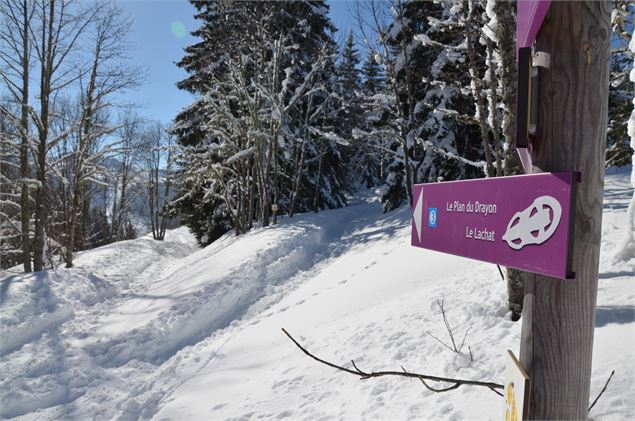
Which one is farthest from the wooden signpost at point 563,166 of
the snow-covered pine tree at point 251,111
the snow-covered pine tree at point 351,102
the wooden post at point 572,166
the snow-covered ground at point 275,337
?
the snow-covered pine tree at point 351,102

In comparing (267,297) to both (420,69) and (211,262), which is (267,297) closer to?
(211,262)

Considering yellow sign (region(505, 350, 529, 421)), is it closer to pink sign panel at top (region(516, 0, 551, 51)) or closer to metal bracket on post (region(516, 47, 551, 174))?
metal bracket on post (region(516, 47, 551, 174))

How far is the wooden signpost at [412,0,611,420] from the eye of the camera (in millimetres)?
899

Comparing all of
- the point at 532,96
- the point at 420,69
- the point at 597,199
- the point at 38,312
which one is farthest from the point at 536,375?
the point at 420,69

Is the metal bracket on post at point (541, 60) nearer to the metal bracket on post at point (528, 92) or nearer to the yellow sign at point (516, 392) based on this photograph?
the metal bracket on post at point (528, 92)

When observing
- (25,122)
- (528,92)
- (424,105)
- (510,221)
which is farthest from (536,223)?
(424,105)

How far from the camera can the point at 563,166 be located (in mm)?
909

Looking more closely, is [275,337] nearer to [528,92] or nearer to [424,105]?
[528,92]

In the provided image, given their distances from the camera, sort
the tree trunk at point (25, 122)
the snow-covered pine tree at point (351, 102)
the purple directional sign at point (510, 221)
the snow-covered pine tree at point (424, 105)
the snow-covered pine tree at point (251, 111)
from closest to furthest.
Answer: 1. the purple directional sign at point (510, 221)
2. the tree trunk at point (25, 122)
3. the snow-covered pine tree at point (424, 105)
4. the snow-covered pine tree at point (251, 111)
5. the snow-covered pine tree at point (351, 102)

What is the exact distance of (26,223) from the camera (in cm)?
1041

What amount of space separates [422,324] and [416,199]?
3.49 m

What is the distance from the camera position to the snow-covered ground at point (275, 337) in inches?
135

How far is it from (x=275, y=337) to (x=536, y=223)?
5640 mm

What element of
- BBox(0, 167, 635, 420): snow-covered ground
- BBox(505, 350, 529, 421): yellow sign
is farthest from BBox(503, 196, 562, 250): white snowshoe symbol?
BBox(0, 167, 635, 420): snow-covered ground
